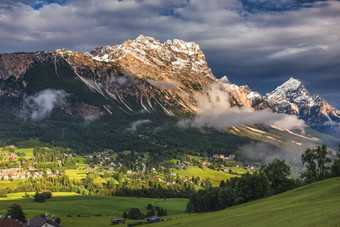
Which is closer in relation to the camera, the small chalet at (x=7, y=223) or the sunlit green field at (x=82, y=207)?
the small chalet at (x=7, y=223)

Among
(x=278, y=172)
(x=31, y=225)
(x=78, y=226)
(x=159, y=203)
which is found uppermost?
(x=278, y=172)

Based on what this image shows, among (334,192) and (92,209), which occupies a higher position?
(334,192)

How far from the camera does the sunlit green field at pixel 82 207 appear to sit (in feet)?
403

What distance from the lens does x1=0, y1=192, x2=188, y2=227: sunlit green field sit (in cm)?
12288

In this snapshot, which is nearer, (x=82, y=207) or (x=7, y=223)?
(x=7, y=223)

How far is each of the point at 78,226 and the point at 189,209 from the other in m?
51.5

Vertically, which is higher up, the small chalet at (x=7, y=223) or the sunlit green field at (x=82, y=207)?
the small chalet at (x=7, y=223)

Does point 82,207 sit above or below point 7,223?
below

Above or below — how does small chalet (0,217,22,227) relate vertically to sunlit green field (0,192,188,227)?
above

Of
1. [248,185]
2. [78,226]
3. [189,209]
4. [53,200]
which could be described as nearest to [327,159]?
[248,185]

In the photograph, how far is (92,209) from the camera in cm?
14950

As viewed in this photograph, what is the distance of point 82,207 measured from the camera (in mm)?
151375

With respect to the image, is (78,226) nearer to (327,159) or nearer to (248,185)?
(248,185)

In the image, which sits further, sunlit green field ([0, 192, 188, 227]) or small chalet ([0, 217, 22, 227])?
sunlit green field ([0, 192, 188, 227])
